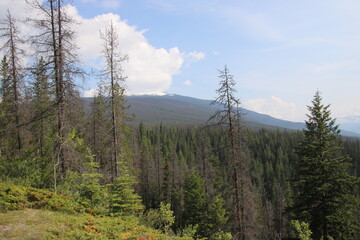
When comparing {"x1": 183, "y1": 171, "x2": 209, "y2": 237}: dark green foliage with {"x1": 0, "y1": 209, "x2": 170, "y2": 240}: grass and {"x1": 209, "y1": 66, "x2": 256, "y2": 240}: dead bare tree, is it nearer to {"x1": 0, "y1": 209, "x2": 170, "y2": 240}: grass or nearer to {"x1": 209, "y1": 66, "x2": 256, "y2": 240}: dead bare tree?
{"x1": 209, "y1": 66, "x2": 256, "y2": 240}: dead bare tree

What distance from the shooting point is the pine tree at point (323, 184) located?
13984mm

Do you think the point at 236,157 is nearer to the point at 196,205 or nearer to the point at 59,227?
the point at 59,227

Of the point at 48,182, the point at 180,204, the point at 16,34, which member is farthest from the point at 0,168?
the point at 180,204

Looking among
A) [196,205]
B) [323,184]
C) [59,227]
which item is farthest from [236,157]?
[196,205]

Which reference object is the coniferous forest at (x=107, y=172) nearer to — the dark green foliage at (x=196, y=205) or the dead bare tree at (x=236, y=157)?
the dead bare tree at (x=236, y=157)

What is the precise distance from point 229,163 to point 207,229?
51.6ft

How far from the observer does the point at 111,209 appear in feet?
31.6

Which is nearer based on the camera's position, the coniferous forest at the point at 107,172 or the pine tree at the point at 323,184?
the coniferous forest at the point at 107,172

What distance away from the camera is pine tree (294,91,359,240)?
13984mm

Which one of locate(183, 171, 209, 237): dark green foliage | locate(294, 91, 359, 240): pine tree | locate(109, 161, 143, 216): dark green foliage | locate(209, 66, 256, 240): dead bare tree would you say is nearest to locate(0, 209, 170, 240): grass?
locate(109, 161, 143, 216): dark green foliage

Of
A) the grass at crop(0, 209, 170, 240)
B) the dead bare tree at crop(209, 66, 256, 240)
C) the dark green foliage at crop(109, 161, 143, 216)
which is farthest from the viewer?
the dead bare tree at crop(209, 66, 256, 240)

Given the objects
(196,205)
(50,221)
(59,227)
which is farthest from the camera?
(196,205)

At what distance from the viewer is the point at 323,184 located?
14.2 metres

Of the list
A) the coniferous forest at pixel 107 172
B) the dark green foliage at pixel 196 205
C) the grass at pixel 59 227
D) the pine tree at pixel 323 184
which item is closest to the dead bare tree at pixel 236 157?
the coniferous forest at pixel 107 172
